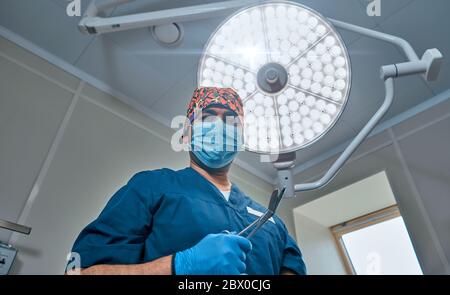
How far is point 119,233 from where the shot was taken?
2.13ft

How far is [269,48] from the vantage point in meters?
0.76

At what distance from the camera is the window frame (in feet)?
6.79

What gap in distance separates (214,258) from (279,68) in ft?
1.50

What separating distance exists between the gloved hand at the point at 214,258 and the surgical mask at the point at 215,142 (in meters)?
0.31

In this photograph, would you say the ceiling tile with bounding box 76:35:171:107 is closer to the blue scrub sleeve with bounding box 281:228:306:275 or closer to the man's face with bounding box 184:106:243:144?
the man's face with bounding box 184:106:243:144

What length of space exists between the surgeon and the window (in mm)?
1443

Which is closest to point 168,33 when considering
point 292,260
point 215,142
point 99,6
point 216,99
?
point 99,6

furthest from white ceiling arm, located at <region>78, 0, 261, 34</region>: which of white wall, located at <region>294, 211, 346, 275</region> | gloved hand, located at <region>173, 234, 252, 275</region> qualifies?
white wall, located at <region>294, 211, 346, 275</region>

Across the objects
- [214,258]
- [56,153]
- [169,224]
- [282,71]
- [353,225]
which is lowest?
[214,258]

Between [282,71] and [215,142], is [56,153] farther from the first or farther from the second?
[282,71]

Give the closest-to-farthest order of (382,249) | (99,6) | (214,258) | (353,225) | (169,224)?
(214,258)
(169,224)
(99,6)
(382,249)
(353,225)
